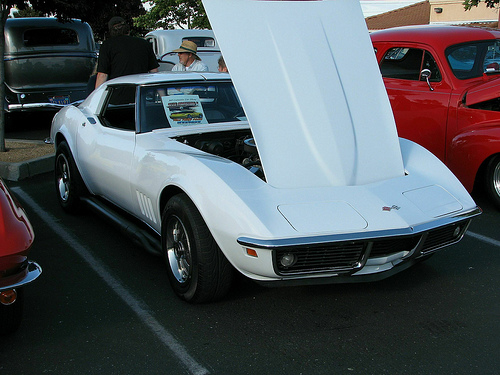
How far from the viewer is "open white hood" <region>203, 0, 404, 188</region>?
352cm

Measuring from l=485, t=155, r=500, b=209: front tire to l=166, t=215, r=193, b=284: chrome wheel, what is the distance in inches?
136

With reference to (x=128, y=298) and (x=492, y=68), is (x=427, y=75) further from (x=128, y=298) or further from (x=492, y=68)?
(x=128, y=298)

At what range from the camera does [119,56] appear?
6602 millimetres

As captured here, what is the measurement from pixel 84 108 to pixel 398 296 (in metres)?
3.40

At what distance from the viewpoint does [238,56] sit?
3.66 meters

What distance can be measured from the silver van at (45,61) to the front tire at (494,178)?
773cm

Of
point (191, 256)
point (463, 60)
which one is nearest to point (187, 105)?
point (191, 256)

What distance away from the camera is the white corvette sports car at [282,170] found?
10.0 feet

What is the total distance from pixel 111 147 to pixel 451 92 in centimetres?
370

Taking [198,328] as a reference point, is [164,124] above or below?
above

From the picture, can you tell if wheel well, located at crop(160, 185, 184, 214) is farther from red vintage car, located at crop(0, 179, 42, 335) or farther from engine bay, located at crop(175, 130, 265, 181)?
red vintage car, located at crop(0, 179, 42, 335)

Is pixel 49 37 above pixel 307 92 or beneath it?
above

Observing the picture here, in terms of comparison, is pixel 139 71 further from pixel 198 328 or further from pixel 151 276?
pixel 198 328

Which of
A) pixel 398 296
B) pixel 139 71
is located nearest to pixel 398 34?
pixel 139 71
